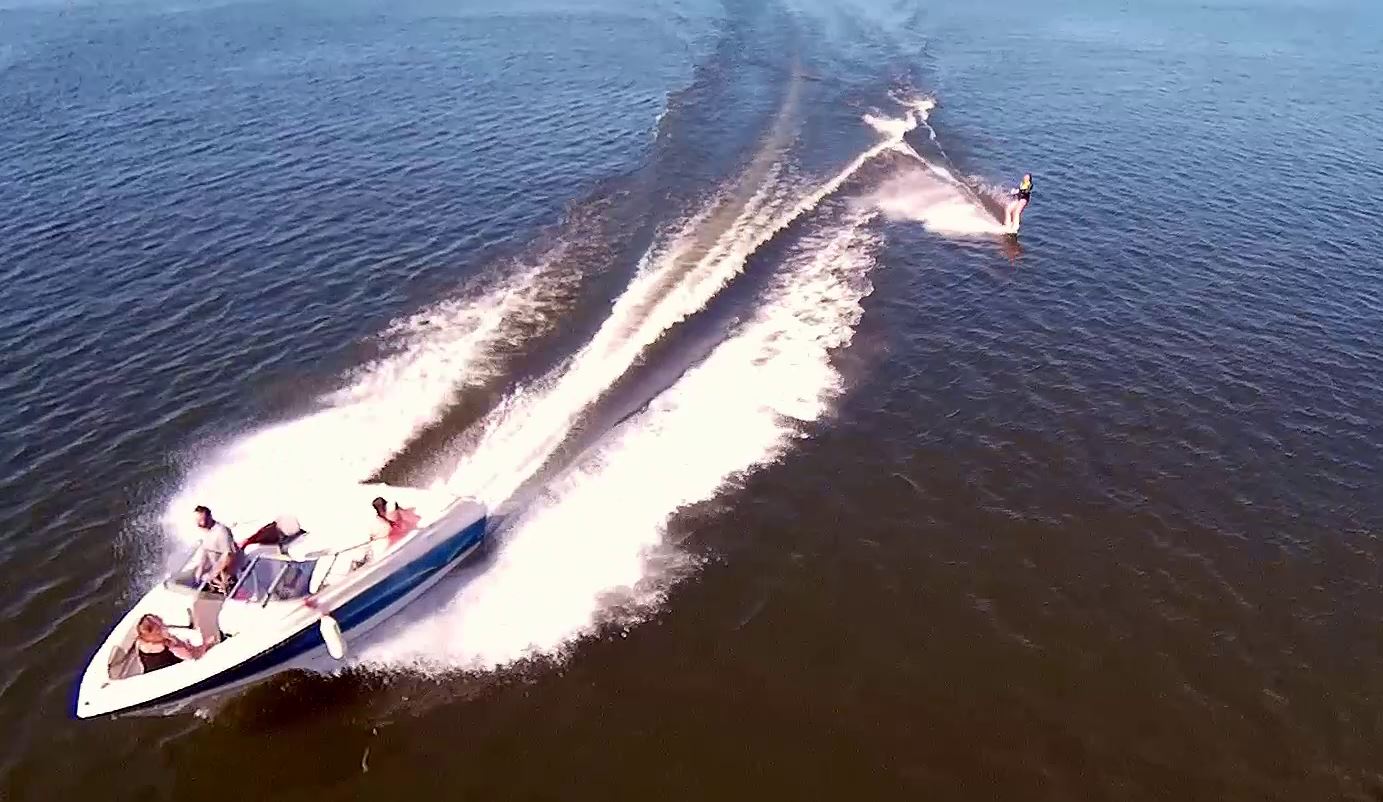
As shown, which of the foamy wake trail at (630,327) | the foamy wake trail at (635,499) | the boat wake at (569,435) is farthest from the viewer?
the foamy wake trail at (630,327)

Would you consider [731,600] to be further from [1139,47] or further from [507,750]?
[1139,47]

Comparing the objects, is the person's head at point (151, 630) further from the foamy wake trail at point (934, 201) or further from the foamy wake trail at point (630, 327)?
the foamy wake trail at point (934, 201)

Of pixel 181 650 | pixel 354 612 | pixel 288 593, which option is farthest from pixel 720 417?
pixel 181 650

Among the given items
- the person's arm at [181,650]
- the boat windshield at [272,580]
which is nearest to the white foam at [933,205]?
the boat windshield at [272,580]

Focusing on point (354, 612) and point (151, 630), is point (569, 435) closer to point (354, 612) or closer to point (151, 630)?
point (354, 612)

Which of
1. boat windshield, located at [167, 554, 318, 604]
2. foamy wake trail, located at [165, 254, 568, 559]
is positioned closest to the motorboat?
boat windshield, located at [167, 554, 318, 604]

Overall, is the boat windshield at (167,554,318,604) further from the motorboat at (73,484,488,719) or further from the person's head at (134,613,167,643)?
the person's head at (134,613,167,643)

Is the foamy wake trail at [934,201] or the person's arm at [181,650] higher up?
the foamy wake trail at [934,201]
